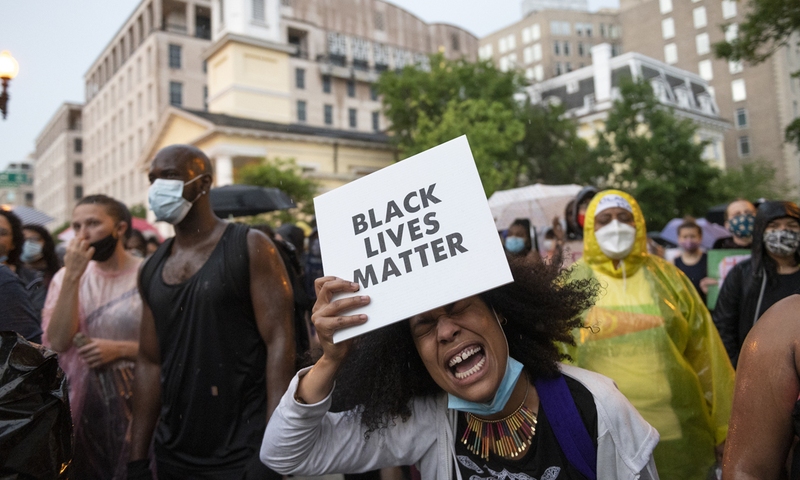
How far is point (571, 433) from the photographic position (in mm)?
1927

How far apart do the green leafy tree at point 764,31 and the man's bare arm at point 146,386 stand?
36.9 feet

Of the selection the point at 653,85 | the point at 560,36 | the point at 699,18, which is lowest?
the point at 653,85

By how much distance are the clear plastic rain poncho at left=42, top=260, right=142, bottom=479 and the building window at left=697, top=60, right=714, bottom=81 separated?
193 feet

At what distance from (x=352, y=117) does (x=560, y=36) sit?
4538 centimetres

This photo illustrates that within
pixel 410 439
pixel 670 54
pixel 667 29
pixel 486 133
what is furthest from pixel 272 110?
pixel 410 439

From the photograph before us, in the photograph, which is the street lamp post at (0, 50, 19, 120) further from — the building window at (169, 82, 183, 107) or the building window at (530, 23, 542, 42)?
the building window at (530, 23, 542, 42)

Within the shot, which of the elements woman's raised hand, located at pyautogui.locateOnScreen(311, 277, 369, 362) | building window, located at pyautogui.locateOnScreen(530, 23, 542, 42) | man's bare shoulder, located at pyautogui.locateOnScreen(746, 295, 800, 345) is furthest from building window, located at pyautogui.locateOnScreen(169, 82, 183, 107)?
man's bare shoulder, located at pyautogui.locateOnScreen(746, 295, 800, 345)

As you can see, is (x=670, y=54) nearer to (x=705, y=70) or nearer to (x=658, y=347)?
(x=705, y=70)

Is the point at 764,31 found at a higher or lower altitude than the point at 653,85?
lower

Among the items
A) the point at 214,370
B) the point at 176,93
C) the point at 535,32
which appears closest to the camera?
the point at 214,370

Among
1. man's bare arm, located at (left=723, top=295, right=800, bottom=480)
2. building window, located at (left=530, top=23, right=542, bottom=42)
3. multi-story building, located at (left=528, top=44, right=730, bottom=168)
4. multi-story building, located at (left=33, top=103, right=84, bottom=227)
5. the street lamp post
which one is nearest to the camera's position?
man's bare arm, located at (left=723, top=295, right=800, bottom=480)

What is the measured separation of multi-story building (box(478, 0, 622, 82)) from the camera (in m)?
89.2

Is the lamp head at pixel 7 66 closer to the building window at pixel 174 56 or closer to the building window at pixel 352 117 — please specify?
the building window at pixel 352 117

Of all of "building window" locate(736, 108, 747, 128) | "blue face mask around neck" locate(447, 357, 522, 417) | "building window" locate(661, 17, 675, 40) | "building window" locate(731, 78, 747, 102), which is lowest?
"blue face mask around neck" locate(447, 357, 522, 417)
